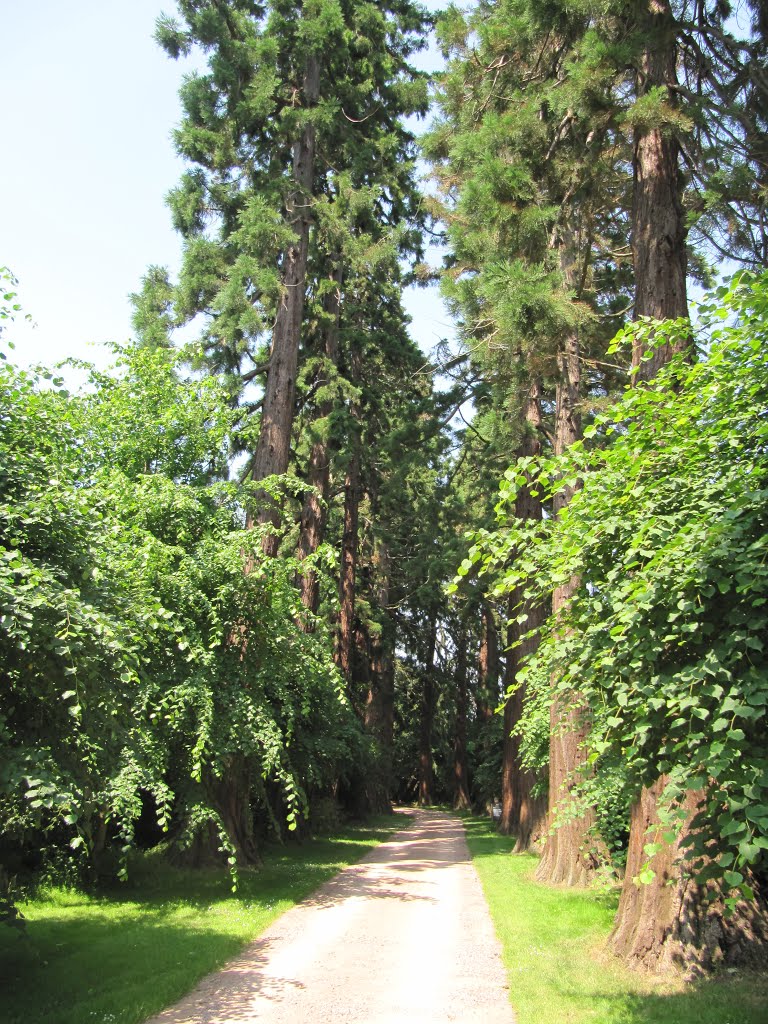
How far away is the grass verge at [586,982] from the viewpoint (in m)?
4.95

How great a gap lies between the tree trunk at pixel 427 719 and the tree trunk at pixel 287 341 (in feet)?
78.3

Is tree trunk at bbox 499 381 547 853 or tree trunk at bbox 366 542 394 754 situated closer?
tree trunk at bbox 499 381 547 853

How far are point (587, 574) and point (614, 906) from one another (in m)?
6.39

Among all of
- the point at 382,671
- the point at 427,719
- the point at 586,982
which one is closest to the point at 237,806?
the point at 586,982

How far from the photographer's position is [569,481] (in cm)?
453

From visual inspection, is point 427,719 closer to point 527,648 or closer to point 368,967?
point 527,648

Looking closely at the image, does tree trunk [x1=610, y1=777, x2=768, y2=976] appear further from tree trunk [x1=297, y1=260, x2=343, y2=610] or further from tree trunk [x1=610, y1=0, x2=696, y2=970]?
tree trunk [x1=297, y1=260, x2=343, y2=610]

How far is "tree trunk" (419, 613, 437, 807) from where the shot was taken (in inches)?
1479

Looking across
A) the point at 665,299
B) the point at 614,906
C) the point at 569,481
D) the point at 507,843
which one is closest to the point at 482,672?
the point at 507,843

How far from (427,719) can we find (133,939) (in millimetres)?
32856

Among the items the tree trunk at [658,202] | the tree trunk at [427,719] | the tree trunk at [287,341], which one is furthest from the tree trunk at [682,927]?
the tree trunk at [427,719]

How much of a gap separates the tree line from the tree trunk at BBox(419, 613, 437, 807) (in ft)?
48.2

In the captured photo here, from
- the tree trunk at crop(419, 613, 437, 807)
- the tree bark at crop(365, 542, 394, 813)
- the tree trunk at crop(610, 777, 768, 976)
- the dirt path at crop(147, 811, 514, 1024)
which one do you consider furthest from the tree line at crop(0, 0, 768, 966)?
the tree trunk at crop(419, 613, 437, 807)

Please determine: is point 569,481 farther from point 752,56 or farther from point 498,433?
point 498,433
